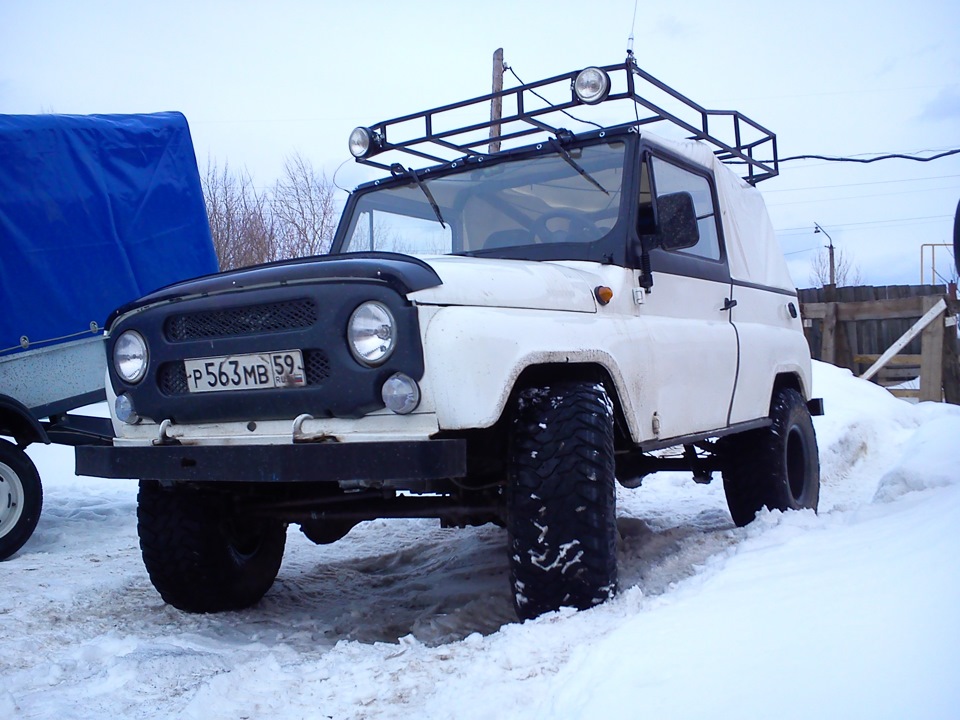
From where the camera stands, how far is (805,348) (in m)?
5.71

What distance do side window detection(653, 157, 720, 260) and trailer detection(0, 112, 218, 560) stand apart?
3.94 m

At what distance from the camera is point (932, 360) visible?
40.4ft

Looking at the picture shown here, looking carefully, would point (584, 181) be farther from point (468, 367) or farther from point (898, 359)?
point (898, 359)

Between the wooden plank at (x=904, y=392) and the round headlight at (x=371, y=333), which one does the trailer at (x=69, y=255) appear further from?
the wooden plank at (x=904, y=392)

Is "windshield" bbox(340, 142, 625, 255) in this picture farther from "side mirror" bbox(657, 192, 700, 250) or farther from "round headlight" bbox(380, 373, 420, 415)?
"round headlight" bbox(380, 373, 420, 415)

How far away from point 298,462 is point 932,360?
11.8 m

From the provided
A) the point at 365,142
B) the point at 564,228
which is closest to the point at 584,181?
the point at 564,228

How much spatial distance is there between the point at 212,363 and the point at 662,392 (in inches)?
72.2

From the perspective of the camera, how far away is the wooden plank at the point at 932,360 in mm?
12305

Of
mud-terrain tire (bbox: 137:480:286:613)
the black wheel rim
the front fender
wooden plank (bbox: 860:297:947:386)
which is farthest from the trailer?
wooden plank (bbox: 860:297:947:386)

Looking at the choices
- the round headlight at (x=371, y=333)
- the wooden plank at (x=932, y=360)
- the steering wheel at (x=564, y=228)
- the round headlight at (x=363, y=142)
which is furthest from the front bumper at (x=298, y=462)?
the wooden plank at (x=932, y=360)

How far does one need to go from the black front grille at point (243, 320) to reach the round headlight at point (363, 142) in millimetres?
1840

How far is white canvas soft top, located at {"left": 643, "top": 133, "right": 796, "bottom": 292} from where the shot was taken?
4.67m

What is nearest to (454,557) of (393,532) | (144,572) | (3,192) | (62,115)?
(393,532)
